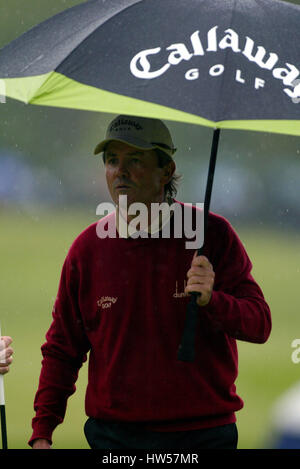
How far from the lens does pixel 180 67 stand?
11.0ft

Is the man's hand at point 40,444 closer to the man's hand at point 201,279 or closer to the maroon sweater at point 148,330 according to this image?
the maroon sweater at point 148,330

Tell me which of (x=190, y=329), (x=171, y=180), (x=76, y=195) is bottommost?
(x=190, y=329)

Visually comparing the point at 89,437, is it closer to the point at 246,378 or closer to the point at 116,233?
the point at 116,233

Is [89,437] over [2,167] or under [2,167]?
under

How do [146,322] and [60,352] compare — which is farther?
[60,352]

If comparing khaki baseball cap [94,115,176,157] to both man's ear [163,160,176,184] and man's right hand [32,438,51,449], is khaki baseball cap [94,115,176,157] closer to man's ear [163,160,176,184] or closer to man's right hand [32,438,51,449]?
man's ear [163,160,176,184]

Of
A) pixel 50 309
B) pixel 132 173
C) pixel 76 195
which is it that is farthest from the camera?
pixel 76 195

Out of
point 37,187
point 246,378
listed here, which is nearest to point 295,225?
point 37,187

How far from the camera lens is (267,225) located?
2661 centimetres

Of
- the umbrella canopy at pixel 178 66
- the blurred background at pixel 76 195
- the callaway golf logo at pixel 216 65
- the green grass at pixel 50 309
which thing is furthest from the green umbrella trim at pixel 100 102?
the blurred background at pixel 76 195

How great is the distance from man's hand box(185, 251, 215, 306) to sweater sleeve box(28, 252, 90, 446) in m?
0.56

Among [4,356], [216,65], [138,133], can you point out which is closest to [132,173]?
[138,133]

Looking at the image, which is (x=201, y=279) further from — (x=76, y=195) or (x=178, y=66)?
(x=76, y=195)
